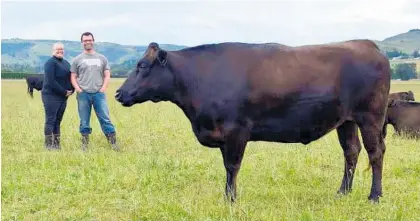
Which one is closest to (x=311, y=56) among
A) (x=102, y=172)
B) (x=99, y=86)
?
(x=102, y=172)

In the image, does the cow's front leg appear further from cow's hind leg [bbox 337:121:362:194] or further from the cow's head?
cow's hind leg [bbox 337:121:362:194]

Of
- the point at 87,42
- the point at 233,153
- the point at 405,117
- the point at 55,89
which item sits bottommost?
the point at 405,117

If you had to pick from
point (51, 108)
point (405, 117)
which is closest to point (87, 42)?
point (51, 108)

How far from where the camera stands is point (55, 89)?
1090cm

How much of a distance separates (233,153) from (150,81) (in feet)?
4.60

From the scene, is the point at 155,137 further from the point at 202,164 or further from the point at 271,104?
the point at 271,104

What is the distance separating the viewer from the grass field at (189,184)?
20.6ft

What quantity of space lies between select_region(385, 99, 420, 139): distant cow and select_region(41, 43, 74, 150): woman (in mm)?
7394

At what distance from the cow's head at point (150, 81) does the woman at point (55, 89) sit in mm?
4390

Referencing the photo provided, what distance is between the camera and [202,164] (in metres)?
8.83

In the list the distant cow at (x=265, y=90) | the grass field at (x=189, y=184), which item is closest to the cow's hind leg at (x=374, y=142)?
the distant cow at (x=265, y=90)

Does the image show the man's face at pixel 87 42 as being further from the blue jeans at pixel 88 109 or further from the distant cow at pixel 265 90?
the distant cow at pixel 265 90

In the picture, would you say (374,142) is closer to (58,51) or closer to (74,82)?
(74,82)

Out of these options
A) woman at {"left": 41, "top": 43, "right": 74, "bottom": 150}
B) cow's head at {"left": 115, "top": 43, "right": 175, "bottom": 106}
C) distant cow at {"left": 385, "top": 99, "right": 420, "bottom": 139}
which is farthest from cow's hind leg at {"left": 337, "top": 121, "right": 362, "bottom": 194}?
woman at {"left": 41, "top": 43, "right": 74, "bottom": 150}
